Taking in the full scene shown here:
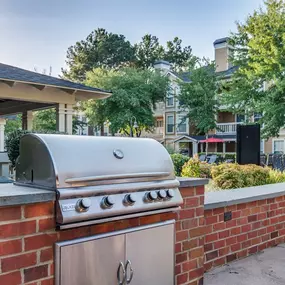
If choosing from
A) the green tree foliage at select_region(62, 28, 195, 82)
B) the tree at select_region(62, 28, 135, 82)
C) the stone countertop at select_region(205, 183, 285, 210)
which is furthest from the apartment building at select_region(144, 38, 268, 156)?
the stone countertop at select_region(205, 183, 285, 210)

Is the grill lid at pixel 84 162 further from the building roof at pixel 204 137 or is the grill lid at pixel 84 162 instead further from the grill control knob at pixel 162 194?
the building roof at pixel 204 137

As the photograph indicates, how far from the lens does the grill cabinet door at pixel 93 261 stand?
6.19 feet

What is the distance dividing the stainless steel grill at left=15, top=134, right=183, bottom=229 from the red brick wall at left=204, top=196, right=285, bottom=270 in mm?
1144

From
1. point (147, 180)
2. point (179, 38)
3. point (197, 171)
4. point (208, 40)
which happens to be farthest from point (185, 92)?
point (147, 180)

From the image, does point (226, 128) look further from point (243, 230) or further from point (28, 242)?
point (28, 242)

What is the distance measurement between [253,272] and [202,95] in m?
20.4

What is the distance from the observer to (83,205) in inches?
74.0

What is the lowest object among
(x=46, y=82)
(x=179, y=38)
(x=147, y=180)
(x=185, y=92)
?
(x=147, y=180)

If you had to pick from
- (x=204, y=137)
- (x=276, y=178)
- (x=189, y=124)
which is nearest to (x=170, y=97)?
(x=189, y=124)

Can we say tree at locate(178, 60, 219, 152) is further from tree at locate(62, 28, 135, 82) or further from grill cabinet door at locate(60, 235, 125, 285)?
grill cabinet door at locate(60, 235, 125, 285)

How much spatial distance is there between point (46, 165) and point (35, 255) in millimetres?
480

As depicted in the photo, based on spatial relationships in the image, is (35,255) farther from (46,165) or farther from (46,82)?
(46,82)

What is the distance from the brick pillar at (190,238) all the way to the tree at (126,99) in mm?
20809

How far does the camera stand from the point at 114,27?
1487 inches
